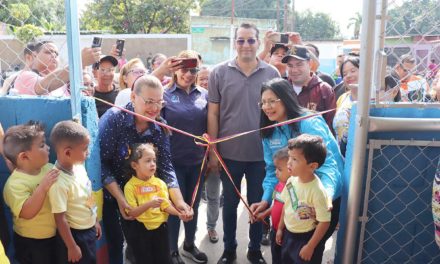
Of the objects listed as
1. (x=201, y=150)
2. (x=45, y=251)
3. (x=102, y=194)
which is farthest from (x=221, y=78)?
(x=45, y=251)

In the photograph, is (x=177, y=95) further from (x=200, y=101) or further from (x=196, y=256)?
(x=196, y=256)

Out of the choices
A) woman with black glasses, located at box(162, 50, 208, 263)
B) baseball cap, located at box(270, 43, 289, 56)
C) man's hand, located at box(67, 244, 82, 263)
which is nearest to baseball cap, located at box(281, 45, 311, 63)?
baseball cap, located at box(270, 43, 289, 56)

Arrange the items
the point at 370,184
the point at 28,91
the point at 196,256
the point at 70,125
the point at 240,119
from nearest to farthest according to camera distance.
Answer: the point at 70,125 → the point at 370,184 → the point at 28,91 → the point at 240,119 → the point at 196,256

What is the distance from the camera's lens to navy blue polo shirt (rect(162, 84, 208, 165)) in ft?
10.2

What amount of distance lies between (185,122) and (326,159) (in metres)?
1.21

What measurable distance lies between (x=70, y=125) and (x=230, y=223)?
5.31 ft

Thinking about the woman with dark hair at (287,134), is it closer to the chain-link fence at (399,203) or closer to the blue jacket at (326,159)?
the blue jacket at (326,159)

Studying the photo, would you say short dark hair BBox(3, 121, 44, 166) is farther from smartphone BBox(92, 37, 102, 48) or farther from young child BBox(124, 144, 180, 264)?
smartphone BBox(92, 37, 102, 48)

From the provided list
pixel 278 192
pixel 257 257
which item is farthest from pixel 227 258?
pixel 278 192

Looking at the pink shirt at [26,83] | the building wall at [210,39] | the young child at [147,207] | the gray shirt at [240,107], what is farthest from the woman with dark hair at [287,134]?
the building wall at [210,39]

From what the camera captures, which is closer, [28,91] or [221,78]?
[28,91]

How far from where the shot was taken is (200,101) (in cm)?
329

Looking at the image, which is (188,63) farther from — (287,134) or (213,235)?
(213,235)

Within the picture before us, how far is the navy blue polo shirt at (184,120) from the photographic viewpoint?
10.2ft
